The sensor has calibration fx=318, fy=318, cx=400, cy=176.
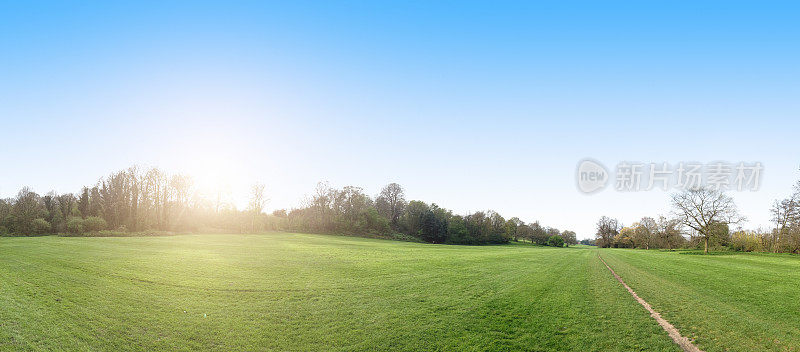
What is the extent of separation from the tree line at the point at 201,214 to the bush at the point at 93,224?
104mm

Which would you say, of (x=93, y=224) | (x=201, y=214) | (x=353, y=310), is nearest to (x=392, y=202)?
(x=201, y=214)

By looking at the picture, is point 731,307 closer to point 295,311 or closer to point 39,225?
point 295,311

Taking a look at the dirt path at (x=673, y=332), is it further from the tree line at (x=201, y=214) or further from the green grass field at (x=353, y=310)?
the tree line at (x=201, y=214)

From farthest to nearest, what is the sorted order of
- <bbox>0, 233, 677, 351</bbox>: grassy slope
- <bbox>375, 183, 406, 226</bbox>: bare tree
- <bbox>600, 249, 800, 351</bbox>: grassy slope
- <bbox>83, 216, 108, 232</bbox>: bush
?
1. <bbox>375, 183, 406, 226</bbox>: bare tree
2. <bbox>83, 216, 108, 232</bbox>: bush
3. <bbox>600, 249, 800, 351</bbox>: grassy slope
4. <bbox>0, 233, 677, 351</bbox>: grassy slope

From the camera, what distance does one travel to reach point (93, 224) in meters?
45.7

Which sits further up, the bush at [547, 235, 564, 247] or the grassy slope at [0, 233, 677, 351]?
the grassy slope at [0, 233, 677, 351]

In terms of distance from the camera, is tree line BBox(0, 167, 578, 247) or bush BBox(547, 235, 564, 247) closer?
tree line BBox(0, 167, 578, 247)

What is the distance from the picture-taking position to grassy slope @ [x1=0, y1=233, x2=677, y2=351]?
27.5ft

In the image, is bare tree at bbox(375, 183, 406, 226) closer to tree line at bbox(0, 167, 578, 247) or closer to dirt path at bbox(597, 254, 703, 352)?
tree line at bbox(0, 167, 578, 247)

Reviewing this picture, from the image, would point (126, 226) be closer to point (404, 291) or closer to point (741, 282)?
point (404, 291)

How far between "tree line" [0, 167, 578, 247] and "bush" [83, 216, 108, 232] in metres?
0.10

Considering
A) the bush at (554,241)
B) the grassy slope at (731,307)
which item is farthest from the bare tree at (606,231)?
the grassy slope at (731,307)

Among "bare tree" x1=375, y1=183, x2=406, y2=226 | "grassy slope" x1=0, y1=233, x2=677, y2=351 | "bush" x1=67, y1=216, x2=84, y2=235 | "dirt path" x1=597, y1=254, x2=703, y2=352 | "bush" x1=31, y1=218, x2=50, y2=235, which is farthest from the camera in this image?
"bare tree" x1=375, y1=183, x2=406, y2=226

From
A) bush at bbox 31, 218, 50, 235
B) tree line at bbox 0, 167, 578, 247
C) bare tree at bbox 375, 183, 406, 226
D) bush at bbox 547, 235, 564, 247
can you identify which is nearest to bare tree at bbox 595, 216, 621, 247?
bush at bbox 547, 235, 564, 247
